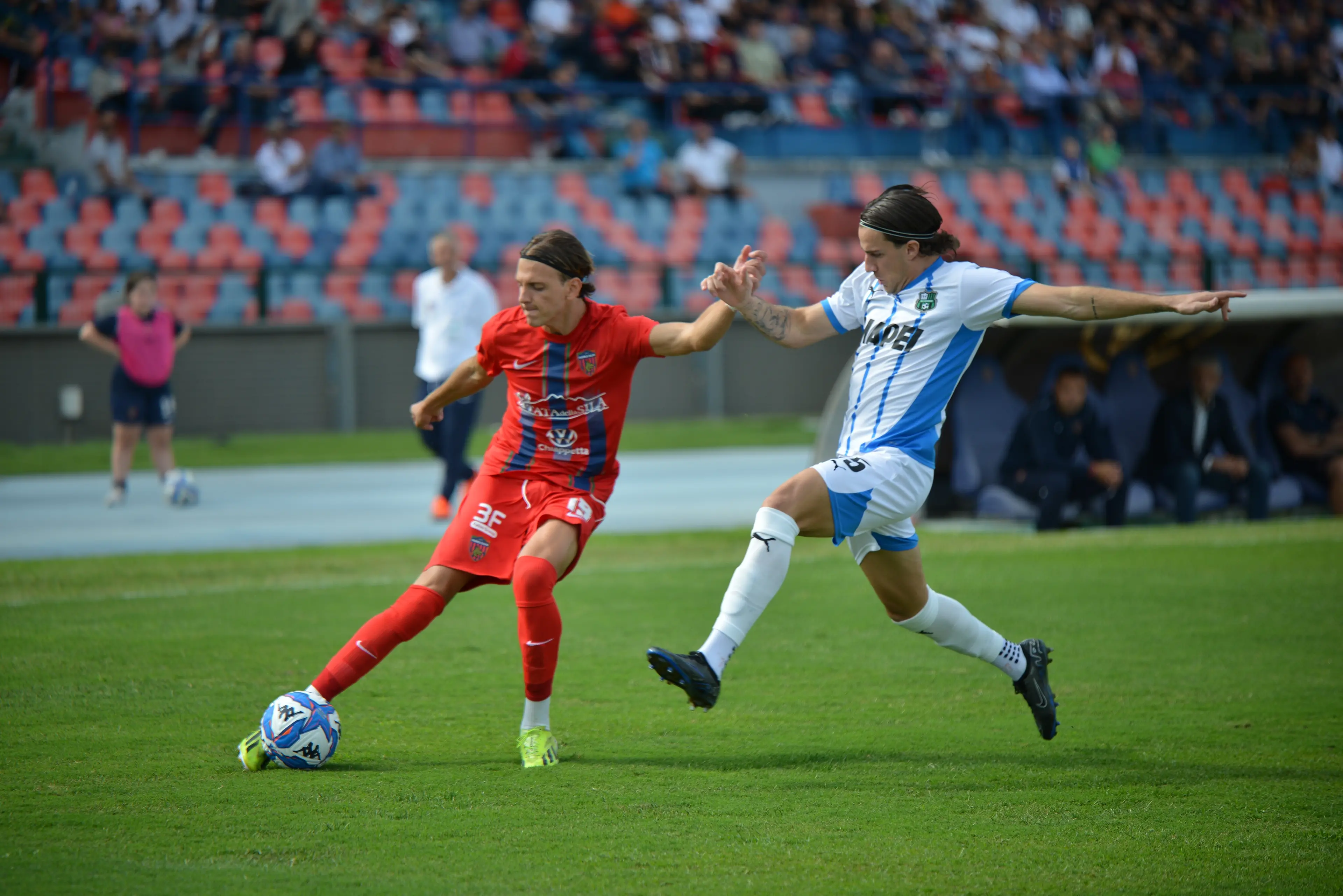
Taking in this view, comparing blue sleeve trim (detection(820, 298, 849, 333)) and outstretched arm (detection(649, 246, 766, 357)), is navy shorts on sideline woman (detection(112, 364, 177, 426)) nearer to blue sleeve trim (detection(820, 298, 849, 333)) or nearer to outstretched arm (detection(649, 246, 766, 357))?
outstretched arm (detection(649, 246, 766, 357))

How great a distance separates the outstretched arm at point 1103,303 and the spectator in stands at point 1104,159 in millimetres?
22105

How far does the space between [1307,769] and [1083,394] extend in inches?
235

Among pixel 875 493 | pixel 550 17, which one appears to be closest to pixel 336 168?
pixel 550 17

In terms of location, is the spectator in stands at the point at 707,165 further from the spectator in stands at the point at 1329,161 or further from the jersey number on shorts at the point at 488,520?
the jersey number on shorts at the point at 488,520

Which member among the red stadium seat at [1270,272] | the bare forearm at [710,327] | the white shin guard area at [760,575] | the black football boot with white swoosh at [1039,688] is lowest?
the black football boot with white swoosh at [1039,688]

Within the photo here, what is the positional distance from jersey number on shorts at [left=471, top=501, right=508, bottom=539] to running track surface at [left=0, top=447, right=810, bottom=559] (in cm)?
560

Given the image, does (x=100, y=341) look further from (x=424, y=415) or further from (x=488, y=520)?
(x=488, y=520)

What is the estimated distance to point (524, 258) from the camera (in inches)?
187

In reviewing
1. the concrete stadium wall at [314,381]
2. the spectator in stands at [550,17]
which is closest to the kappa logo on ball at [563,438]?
the concrete stadium wall at [314,381]

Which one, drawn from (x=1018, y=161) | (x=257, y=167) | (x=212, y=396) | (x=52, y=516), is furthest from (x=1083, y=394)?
(x=1018, y=161)

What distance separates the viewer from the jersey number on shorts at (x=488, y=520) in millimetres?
4867

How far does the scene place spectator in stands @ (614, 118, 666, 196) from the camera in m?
21.9

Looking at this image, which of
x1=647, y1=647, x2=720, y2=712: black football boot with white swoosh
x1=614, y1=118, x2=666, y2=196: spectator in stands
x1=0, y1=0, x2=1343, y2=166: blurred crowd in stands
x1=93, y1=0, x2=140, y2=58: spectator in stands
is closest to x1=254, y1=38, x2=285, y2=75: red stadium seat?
x1=0, y1=0, x2=1343, y2=166: blurred crowd in stands

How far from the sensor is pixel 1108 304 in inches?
180
